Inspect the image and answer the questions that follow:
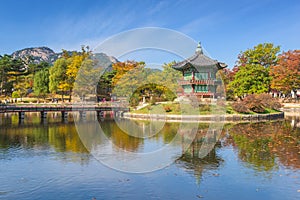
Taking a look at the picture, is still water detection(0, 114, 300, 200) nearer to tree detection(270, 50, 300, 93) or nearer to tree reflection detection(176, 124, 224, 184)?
tree reflection detection(176, 124, 224, 184)

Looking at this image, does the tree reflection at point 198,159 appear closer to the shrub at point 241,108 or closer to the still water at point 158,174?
the still water at point 158,174

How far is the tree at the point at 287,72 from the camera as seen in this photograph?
54531mm

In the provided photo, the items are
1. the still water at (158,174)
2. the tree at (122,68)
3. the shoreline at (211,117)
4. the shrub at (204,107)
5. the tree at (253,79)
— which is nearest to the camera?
Result: the still water at (158,174)

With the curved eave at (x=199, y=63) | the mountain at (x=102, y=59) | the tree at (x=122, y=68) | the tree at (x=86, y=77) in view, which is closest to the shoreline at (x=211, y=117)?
the curved eave at (x=199, y=63)

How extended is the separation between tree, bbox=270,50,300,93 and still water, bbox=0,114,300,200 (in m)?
37.4

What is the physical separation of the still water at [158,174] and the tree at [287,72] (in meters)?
37.4

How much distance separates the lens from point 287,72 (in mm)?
54375

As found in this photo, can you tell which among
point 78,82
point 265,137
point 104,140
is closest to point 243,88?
point 78,82

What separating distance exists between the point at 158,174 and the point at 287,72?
159 ft

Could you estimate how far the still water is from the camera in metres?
10.9

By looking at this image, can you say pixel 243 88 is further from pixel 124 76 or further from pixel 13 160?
pixel 13 160

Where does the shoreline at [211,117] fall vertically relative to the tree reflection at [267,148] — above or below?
above

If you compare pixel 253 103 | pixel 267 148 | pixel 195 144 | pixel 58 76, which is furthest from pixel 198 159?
pixel 58 76

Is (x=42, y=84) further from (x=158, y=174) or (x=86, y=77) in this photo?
(x=158, y=174)
